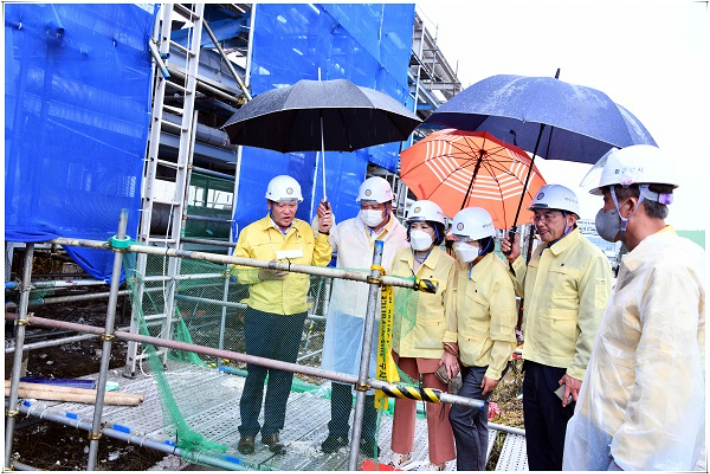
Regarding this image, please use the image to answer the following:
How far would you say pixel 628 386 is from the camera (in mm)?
1905

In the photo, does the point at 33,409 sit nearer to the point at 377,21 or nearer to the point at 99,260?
the point at 99,260

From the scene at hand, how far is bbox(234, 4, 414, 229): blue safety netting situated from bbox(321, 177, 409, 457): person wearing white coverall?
7.34 feet

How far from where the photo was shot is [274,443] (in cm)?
349

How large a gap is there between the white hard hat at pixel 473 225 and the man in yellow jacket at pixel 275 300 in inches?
43.9

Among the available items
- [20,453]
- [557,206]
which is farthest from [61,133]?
[557,206]

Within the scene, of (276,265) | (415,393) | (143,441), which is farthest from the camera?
(143,441)

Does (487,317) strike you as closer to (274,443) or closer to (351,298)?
(351,298)

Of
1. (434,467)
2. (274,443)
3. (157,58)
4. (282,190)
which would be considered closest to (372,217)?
(282,190)

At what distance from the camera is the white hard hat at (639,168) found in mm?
2004

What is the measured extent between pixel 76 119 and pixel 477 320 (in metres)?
3.60

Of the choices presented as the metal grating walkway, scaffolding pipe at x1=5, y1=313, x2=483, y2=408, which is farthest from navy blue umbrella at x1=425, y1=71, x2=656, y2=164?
the metal grating walkway

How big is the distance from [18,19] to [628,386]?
4499 mm

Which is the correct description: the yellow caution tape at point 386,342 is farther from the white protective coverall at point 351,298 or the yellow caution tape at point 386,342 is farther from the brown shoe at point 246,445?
the brown shoe at point 246,445

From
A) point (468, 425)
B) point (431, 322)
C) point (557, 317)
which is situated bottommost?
point (468, 425)
